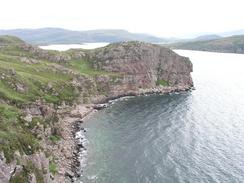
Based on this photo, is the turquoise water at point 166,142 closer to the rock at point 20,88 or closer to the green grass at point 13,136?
the green grass at point 13,136

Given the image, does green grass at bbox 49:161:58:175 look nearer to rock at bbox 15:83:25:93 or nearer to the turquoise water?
the turquoise water

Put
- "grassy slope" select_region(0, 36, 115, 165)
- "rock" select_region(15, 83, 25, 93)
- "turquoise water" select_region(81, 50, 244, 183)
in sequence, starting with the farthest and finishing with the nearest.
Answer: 1. "rock" select_region(15, 83, 25, 93)
2. "turquoise water" select_region(81, 50, 244, 183)
3. "grassy slope" select_region(0, 36, 115, 165)

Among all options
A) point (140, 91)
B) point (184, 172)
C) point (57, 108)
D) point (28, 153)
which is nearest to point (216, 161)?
point (184, 172)

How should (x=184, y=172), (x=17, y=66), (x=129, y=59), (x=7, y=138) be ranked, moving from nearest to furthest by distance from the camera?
(x=7, y=138), (x=184, y=172), (x=17, y=66), (x=129, y=59)

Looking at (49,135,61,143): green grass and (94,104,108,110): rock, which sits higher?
(49,135,61,143): green grass

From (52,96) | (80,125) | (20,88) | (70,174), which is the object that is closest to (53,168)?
(70,174)

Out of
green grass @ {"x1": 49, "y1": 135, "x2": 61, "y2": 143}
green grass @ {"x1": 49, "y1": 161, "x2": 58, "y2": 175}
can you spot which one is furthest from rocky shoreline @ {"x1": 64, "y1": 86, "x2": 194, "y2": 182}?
green grass @ {"x1": 49, "y1": 135, "x2": 61, "y2": 143}

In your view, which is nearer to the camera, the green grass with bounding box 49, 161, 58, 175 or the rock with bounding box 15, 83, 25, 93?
the green grass with bounding box 49, 161, 58, 175

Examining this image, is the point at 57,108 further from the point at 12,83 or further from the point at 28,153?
the point at 28,153

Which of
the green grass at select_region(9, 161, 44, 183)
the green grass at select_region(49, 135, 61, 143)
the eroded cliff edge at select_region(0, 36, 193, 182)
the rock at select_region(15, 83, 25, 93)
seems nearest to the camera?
the green grass at select_region(9, 161, 44, 183)
